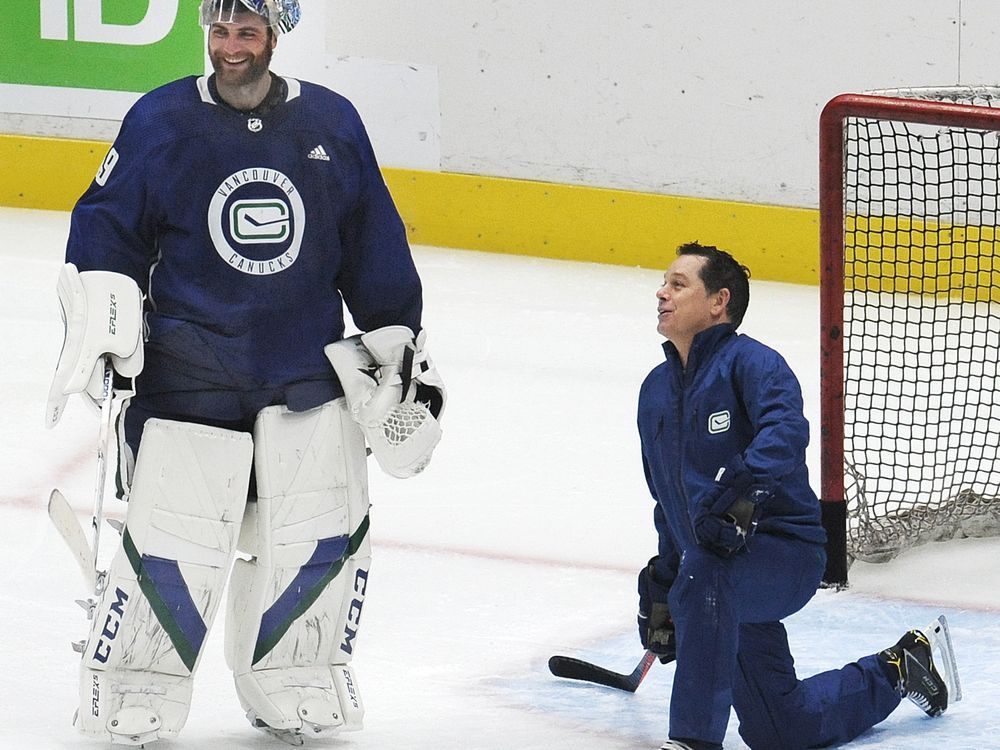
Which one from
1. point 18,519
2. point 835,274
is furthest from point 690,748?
point 18,519

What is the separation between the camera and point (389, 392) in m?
3.45

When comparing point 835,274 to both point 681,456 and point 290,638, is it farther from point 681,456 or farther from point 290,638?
point 290,638

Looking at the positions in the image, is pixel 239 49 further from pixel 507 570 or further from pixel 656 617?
pixel 507 570

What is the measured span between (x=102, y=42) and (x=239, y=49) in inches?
187

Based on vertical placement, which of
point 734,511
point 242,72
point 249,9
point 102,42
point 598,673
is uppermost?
point 102,42

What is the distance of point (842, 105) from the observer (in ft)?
14.7

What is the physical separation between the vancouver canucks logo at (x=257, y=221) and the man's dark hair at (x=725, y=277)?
67cm

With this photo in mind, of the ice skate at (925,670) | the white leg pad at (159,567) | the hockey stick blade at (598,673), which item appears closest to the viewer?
the white leg pad at (159,567)

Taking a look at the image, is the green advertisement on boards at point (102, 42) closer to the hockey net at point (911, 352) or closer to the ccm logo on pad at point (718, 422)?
the hockey net at point (911, 352)

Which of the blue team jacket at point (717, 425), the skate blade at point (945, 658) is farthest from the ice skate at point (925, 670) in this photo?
the blue team jacket at point (717, 425)

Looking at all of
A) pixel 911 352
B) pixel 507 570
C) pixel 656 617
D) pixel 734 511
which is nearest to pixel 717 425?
pixel 734 511

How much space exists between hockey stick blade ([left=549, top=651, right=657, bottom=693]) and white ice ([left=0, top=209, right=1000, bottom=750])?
0.03 metres

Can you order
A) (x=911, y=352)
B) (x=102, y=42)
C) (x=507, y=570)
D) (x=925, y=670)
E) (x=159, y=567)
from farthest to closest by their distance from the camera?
(x=102, y=42) → (x=911, y=352) → (x=507, y=570) → (x=925, y=670) → (x=159, y=567)

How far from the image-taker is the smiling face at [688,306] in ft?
11.3
